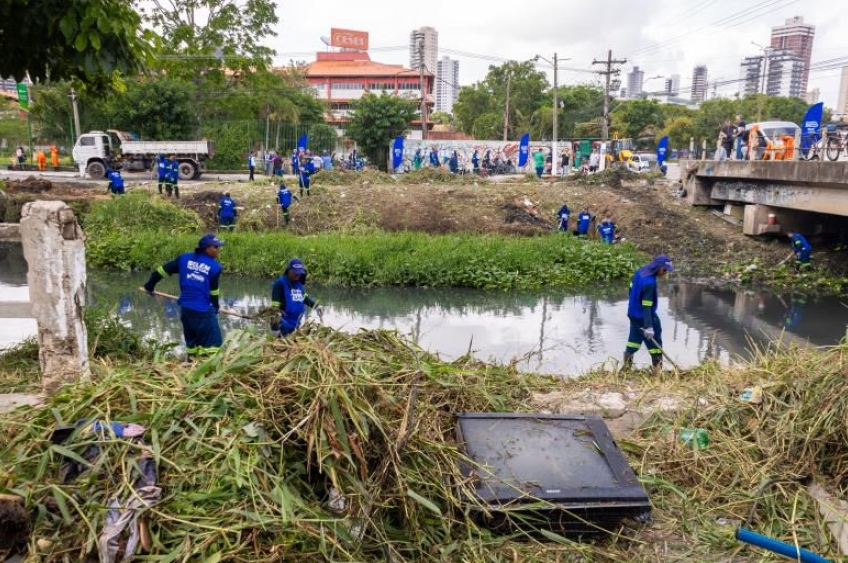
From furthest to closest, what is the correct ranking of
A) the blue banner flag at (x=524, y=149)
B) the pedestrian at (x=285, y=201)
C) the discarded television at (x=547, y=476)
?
the blue banner flag at (x=524, y=149) → the pedestrian at (x=285, y=201) → the discarded television at (x=547, y=476)

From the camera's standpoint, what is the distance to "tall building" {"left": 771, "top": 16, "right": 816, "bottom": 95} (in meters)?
121

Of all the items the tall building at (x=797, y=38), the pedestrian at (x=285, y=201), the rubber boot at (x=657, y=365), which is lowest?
the rubber boot at (x=657, y=365)

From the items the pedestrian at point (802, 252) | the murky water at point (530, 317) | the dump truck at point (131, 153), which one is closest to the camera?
the murky water at point (530, 317)

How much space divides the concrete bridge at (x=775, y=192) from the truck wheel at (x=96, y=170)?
2212 centimetres

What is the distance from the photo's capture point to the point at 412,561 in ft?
9.67

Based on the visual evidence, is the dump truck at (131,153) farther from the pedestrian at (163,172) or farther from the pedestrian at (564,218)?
the pedestrian at (564,218)

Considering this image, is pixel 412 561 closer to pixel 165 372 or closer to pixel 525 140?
pixel 165 372

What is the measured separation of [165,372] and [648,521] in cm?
274

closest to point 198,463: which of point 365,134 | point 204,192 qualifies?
point 204,192

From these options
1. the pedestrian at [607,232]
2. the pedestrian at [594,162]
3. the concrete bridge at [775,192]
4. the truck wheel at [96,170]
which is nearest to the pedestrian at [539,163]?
the pedestrian at [594,162]

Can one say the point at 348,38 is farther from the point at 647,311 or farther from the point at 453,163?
the point at 647,311

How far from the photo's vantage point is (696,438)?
426 cm

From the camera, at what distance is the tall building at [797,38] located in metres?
121

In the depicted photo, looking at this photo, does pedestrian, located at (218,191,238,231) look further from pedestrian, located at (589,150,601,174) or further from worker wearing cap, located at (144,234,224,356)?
pedestrian, located at (589,150,601,174)
